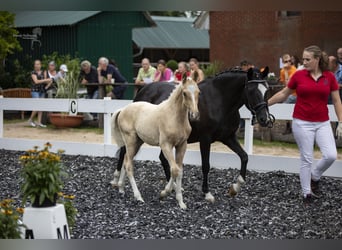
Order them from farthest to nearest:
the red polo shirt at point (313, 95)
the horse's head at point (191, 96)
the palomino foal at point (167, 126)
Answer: the red polo shirt at point (313, 95) < the palomino foal at point (167, 126) < the horse's head at point (191, 96)

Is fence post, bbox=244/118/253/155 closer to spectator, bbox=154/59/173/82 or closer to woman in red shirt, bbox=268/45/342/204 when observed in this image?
woman in red shirt, bbox=268/45/342/204

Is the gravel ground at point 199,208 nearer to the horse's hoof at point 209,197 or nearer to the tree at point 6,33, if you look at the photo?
the horse's hoof at point 209,197

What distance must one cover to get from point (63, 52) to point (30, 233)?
752 inches

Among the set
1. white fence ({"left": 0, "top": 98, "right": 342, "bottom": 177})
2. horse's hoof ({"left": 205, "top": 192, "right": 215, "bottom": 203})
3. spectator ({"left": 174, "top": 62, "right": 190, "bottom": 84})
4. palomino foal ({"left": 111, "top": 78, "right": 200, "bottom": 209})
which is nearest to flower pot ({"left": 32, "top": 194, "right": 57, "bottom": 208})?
palomino foal ({"left": 111, "top": 78, "right": 200, "bottom": 209})

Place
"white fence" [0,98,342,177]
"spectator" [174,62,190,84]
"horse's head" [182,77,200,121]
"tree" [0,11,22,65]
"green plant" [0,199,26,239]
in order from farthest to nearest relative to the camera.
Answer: "tree" [0,11,22,65] < "spectator" [174,62,190,84] < "white fence" [0,98,342,177] < "horse's head" [182,77,200,121] < "green plant" [0,199,26,239]

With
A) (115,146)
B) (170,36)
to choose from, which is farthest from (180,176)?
(170,36)

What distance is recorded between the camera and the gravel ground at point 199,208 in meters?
6.16

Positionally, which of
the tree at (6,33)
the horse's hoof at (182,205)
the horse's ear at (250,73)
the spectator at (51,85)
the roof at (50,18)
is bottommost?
the horse's hoof at (182,205)

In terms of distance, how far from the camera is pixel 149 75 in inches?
563

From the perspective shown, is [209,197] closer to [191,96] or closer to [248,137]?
[191,96]

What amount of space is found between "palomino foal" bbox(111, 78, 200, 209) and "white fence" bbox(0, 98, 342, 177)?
93.3 inches

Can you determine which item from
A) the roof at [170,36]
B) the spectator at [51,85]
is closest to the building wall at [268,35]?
the spectator at [51,85]

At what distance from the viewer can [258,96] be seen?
7.57 m

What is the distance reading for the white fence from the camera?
948 cm
